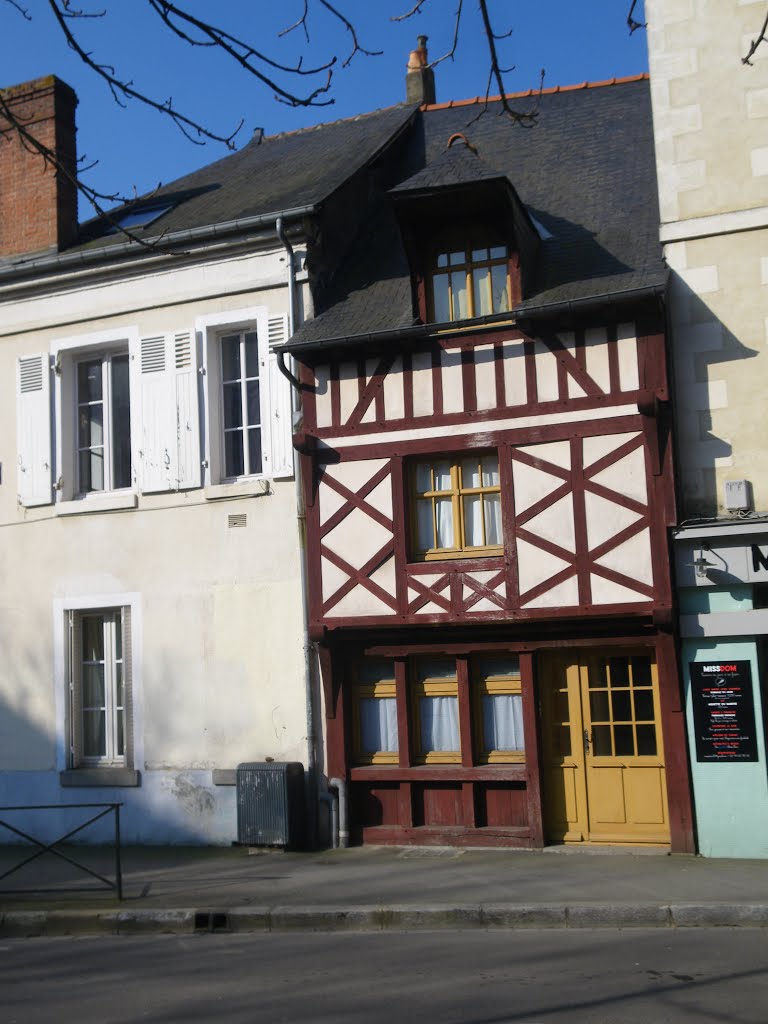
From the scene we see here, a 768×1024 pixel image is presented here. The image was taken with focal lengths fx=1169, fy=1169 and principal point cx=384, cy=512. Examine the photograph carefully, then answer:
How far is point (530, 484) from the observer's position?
10.9 metres

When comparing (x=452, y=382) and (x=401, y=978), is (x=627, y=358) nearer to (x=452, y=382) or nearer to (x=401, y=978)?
(x=452, y=382)

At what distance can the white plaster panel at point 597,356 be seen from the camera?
1072 centimetres

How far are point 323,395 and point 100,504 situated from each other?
9.50ft

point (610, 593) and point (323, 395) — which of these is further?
point (323, 395)

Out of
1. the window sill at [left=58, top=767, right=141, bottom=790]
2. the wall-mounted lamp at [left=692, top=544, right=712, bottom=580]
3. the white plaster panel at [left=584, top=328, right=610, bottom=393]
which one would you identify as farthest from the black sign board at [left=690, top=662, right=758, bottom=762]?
the window sill at [left=58, top=767, right=141, bottom=790]

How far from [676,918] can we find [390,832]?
3.90 m

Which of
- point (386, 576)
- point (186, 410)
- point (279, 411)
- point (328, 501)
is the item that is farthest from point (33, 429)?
point (386, 576)

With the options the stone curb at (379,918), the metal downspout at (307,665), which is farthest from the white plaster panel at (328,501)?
the stone curb at (379,918)

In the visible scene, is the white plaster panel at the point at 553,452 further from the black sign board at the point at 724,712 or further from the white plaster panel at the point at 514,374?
the black sign board at the point at 724,712

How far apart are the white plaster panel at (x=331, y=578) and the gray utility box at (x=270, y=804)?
1713 mm

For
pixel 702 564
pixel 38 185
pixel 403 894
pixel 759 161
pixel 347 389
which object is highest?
pixel 38 185

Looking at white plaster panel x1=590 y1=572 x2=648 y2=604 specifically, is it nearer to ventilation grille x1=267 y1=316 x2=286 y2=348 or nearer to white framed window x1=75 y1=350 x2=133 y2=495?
ventilation grille x1=267 y1=316 x2=286 y2=348

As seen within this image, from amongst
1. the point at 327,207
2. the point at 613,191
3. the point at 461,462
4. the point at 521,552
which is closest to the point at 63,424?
the point at 327,207

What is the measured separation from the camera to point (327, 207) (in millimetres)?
12398
